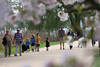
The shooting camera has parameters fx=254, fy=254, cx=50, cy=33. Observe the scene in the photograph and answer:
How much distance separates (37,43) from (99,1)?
558 inches

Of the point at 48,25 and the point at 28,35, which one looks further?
the point at 48,25

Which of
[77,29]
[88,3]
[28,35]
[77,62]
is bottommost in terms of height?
[28,35]

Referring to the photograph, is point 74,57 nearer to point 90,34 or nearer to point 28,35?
point 90,34

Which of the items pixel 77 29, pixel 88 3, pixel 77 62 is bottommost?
pixel 77 62

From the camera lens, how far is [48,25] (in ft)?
123

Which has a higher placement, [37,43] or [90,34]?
[90,34]

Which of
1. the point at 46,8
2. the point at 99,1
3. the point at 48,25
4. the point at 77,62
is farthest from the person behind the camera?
the point at 48,25

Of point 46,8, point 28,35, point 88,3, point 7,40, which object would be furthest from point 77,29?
point 28,35

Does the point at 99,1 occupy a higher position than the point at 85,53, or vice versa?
the point at 99,1

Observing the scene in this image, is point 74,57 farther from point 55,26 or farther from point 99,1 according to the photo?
point 55,26

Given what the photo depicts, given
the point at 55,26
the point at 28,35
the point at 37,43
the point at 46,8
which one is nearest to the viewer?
the point at 46,8

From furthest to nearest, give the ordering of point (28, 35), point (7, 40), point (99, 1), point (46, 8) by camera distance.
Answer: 1. point (28, 35)
2. point (7, 40)
3. point (46, 8)
4. point (99, 1)

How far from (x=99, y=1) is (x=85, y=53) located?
284 mm

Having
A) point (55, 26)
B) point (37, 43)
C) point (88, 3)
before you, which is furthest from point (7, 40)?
point (55, 26)
